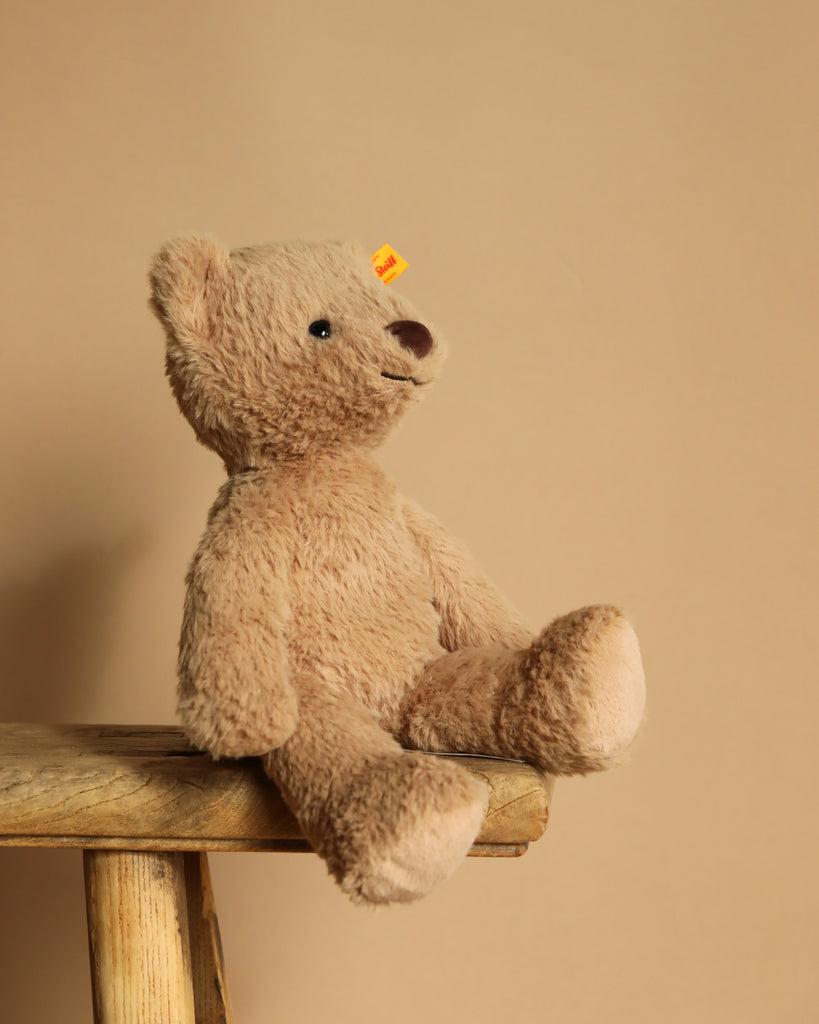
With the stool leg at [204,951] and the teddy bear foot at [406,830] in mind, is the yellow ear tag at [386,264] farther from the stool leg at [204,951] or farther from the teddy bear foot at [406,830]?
the stool leg at [204,951]

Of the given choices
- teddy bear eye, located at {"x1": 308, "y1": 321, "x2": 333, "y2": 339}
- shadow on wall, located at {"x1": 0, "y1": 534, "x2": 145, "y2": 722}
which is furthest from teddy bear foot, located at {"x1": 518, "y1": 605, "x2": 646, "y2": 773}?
shadow on wall, located at {"x1": 0, "y1": 534, "x2": 145, "y2": 722}

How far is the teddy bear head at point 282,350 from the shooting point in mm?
693

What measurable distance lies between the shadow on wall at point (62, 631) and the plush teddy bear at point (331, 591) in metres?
0.56

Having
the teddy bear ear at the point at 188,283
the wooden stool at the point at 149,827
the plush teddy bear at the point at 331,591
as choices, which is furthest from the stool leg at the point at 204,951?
the teddy bear ear at the point at 188,283

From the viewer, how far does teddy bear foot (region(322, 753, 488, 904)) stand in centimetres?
54

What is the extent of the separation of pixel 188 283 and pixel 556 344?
687 mm

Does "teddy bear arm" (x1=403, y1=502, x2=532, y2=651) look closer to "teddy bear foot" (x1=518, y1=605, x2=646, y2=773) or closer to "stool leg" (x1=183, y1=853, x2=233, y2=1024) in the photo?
"teddy bear foot" (x1=518, y1=605, x2=646, y2=773)

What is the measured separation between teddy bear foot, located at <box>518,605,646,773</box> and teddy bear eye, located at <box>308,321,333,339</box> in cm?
25

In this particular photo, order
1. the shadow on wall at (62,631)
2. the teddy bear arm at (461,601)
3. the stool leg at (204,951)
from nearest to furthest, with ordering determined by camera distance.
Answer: the teddy bear arm at (461,601), the stool leg at (204,951), the shadow on wall at (62,631)

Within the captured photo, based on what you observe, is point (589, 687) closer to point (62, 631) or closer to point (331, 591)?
point (331, 591)

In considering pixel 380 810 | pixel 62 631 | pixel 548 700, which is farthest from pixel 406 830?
pixel 62 631

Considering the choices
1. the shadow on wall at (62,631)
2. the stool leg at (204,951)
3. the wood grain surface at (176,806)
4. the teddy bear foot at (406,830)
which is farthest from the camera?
the shadow on wall at (62,631)

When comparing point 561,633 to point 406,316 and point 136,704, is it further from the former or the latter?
point 136,704

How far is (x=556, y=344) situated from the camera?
1300mm
